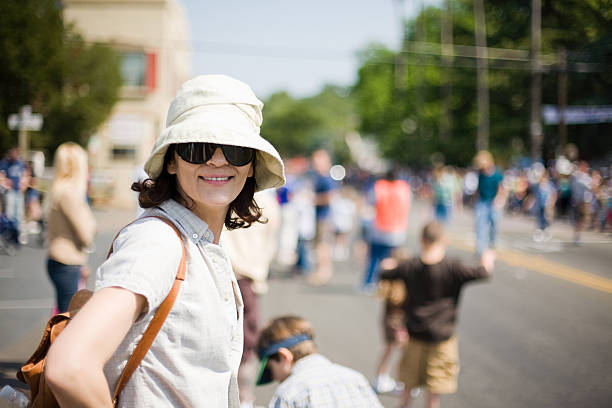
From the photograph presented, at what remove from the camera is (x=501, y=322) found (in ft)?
21.7

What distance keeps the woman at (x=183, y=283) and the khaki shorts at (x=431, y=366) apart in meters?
2.70

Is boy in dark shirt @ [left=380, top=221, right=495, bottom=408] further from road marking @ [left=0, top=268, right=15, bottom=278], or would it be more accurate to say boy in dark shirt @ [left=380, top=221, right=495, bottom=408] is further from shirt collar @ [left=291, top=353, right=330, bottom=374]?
road marking @ [left=0, top=268, right=15, bottom=278]

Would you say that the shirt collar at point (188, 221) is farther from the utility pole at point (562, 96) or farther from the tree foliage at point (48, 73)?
the utility pole at point (562, 96)

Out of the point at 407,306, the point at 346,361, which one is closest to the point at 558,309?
the point at 346,361

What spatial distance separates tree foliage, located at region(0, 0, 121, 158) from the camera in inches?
87.6

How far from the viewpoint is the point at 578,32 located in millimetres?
2475

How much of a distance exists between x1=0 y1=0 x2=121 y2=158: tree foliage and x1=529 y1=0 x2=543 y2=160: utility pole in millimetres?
2149

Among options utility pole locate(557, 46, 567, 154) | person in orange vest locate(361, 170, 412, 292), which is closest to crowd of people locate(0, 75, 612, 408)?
utility pole locate(557, 46, 567, 154)

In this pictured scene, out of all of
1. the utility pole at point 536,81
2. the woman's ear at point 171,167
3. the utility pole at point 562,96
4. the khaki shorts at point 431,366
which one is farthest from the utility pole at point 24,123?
the khaki shorts at point 431,366

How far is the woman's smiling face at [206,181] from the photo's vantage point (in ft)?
4.81

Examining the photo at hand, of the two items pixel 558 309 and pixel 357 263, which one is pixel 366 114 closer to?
pixel 357 263

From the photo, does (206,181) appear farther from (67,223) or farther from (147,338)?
(67,223)

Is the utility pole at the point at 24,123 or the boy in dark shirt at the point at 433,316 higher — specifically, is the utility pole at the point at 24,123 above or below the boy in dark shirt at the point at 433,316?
above

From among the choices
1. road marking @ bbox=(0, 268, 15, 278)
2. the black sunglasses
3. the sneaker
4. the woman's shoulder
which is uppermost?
the black sunglasses
